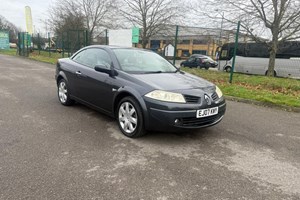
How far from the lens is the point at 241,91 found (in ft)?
25.2

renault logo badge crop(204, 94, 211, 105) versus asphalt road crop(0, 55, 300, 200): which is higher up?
renault logo badge crop(204, 94, 211, 105)

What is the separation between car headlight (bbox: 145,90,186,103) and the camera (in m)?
3.53

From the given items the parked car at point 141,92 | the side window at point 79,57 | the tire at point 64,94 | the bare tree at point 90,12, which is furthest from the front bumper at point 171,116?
the bare tree at point 90,12

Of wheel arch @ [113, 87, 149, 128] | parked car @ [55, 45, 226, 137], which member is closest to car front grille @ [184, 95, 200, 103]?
parked car @ [55, 45, 226, 137]

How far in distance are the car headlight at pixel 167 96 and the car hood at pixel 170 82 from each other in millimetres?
95

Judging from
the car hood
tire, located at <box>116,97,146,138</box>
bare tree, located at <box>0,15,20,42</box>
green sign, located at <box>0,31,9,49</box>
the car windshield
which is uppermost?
bare tree, located at <box>0,15,20,42</box>

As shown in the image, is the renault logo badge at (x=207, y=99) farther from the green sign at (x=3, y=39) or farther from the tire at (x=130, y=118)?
the green sign at (x=3, y=39)

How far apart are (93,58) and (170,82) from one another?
1.91 m

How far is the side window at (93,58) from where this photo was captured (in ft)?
15.1

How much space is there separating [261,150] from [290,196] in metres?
1.17

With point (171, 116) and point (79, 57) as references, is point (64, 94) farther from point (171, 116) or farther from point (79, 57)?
point (171, 116)

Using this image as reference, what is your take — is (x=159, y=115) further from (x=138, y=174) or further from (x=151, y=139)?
(x=138, y=174)

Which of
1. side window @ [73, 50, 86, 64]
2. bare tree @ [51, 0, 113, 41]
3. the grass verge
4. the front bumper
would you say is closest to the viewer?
the front bumper

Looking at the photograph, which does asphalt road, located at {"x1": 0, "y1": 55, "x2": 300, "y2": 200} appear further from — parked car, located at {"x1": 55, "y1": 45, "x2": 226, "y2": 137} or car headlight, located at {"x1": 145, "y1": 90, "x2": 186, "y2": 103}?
car headlight, located at {"x1": 145, "y1": 90, "x2": 186, "y2": 103}
